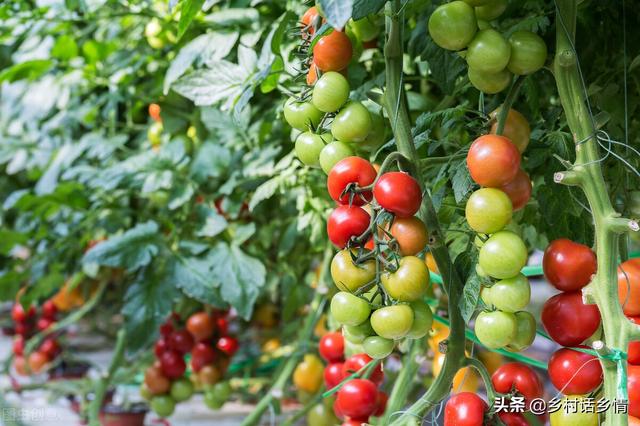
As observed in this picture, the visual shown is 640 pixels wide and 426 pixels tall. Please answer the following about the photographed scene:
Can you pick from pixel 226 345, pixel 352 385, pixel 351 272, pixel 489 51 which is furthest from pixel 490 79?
pixel 226 345

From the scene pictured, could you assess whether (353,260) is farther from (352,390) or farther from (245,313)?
(245,313)

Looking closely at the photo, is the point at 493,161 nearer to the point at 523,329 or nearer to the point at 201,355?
the point at 523,329

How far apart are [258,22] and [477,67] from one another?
0.42m

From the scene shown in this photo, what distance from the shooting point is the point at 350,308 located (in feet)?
1.23

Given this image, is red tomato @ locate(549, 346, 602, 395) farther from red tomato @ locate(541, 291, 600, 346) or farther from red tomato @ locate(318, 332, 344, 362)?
red tomato @ locate(318, 332, 344, 362)

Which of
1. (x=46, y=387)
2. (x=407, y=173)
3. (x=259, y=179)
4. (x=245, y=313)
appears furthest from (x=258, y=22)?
(x=46, y=387)

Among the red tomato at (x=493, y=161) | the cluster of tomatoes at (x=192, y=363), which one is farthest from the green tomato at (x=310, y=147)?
the cluster of tomatoes at (x=192, y=363)

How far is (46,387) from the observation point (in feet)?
3.43

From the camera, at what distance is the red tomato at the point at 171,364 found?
890 millimetres

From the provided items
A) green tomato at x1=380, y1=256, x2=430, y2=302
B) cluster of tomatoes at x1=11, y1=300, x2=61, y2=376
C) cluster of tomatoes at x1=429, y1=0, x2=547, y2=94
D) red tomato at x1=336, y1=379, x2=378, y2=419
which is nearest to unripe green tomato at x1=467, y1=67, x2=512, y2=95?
cluster of tomatoes at x1=429, y1=0, x2=547, y2=94

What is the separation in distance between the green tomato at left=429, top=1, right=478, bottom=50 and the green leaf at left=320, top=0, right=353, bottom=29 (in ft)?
0.21

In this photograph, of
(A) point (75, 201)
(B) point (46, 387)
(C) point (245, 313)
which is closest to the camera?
(C) point (245, 313)

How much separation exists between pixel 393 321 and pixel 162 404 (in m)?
0.61

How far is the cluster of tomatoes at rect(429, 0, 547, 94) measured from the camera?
37 cm
